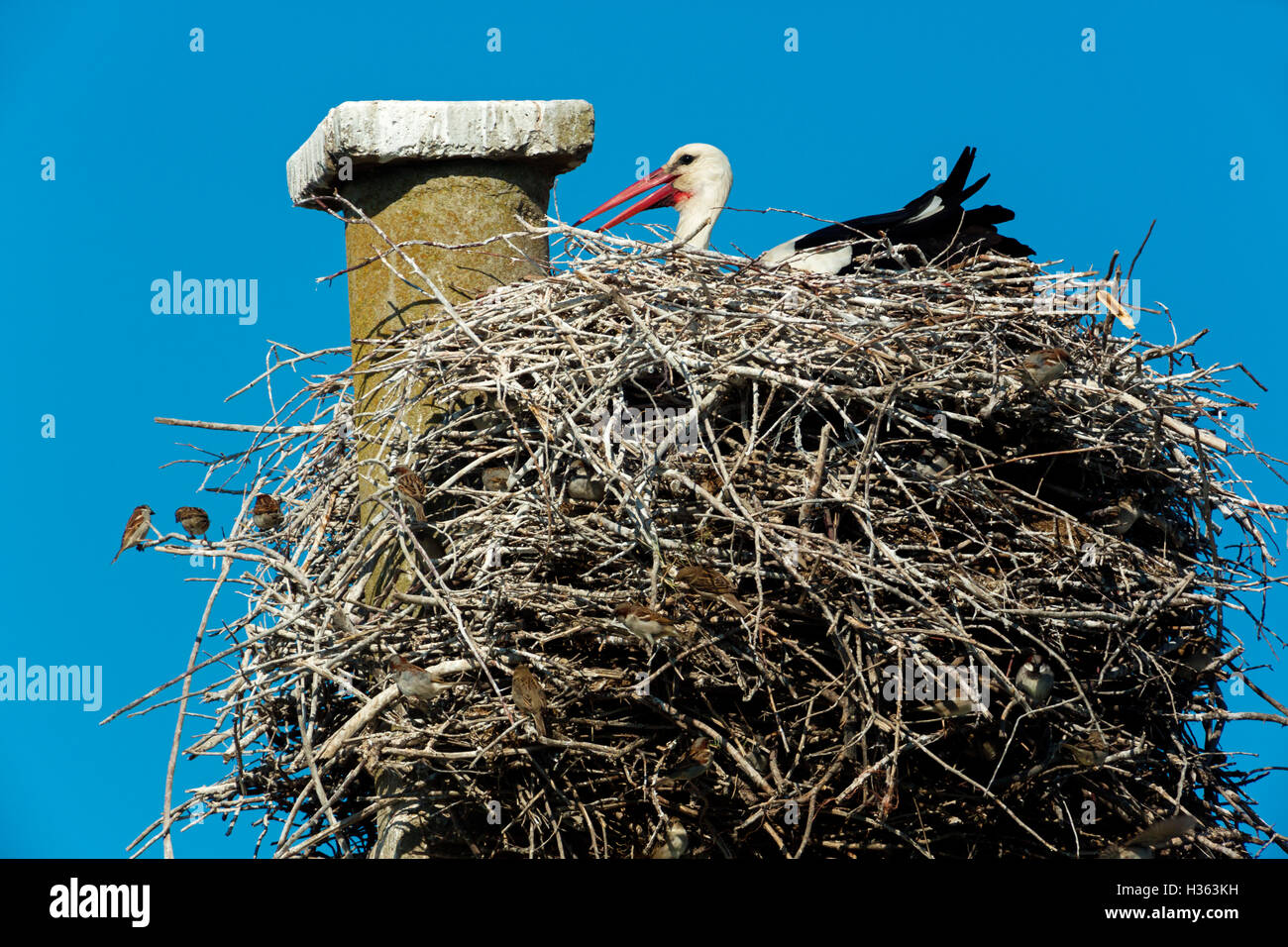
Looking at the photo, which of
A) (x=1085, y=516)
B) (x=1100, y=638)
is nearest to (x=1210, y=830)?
(x=1100, y=638)

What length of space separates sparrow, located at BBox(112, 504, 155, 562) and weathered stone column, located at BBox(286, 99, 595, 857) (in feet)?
2.49

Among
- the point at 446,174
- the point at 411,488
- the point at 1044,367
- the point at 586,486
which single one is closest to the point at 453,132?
the point at 446,174

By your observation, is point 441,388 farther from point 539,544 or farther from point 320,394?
point 320,394

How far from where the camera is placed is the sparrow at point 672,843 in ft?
13.7

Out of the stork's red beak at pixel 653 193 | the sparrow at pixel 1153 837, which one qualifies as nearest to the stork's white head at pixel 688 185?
the stork's red beak at pixel 653 193

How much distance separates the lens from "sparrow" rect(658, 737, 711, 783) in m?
4.06

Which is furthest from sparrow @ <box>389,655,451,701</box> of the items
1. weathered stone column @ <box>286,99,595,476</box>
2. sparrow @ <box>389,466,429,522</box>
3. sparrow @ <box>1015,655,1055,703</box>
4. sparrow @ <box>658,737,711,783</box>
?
sparrow @ <box>1015,655,1055,703</box>

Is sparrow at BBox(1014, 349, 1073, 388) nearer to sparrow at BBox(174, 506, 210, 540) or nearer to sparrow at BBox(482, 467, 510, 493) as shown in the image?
sparrow at BBox(482, 467, 510, 493)

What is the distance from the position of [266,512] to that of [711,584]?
173 cm

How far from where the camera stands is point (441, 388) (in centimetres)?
445

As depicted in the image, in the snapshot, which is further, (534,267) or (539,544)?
(534,267)

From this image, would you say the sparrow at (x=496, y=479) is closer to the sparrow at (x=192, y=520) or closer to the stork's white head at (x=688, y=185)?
the sparrow at (x=192, y=520)

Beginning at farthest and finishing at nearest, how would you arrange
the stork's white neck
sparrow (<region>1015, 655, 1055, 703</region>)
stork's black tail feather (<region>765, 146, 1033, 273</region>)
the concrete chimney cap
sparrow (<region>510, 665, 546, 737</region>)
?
1. the stork's white neck
2. stork's black tail feather (<region>765, 146, 1033, 273</region>)
3. the concrete chimney cap
4. sparrow (<region>1015, 655, 1055, 703</region>)
5. sparrow (<region>510, 665, 546, 737</region>)

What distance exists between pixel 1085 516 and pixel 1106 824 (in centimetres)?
101
